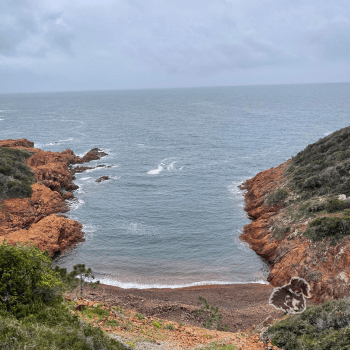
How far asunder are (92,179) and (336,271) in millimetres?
49598

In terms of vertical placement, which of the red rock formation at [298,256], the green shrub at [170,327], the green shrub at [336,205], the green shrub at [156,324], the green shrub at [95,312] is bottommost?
the green shrub at [170,327]

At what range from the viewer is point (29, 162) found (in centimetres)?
5978

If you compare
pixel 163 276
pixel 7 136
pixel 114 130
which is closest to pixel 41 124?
pixel 7 136

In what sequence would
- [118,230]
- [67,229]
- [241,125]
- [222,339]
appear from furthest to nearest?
[241,125], [118,230], [67,229], [222,339]

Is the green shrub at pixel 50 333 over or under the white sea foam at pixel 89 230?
over

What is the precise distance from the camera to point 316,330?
1792cm

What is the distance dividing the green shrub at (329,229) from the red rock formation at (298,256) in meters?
0.61

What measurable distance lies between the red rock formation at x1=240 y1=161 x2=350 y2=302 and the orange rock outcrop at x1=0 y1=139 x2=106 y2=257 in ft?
79.7

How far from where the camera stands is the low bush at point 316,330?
15.6 m

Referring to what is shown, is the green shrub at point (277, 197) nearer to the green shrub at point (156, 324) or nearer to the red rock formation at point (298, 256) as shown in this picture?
the red rock formation at point (298, 256)

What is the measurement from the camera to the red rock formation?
2666 centimetres

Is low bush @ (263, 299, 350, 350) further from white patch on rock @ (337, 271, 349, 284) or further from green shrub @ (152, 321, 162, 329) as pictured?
green shrub @ (152, 321, 162, 329)

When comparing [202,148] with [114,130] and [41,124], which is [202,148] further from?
[41,124]

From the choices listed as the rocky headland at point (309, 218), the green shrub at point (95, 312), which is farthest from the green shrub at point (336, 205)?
the green shrub at point (95, 312)
